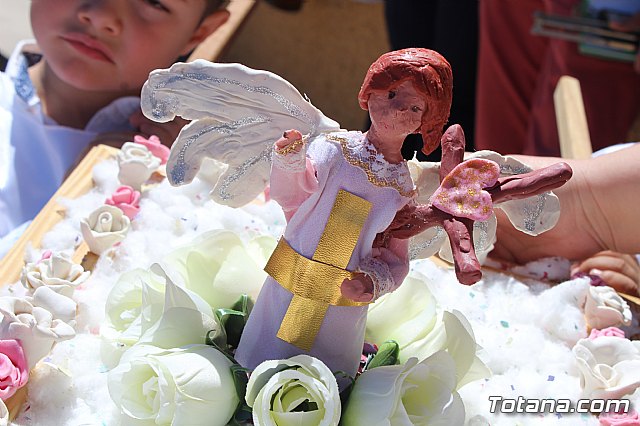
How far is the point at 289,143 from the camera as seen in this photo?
1.62 ft

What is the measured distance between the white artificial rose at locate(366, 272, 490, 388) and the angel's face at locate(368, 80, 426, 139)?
0.17 metres

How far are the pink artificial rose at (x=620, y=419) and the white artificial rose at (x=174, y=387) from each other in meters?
0.31

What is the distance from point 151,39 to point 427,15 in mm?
864

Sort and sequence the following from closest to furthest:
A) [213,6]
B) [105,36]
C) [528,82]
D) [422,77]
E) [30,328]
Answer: [422,77], [30,328], [105,36], [213,6], [528,82]

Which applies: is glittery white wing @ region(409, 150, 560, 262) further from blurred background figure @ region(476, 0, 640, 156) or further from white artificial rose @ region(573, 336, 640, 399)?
blurred background figure @ region(476, 0, 640, 156)

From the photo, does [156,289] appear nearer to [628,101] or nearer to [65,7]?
[65,7]

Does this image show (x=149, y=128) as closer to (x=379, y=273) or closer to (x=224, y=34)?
(x=224, y=34)

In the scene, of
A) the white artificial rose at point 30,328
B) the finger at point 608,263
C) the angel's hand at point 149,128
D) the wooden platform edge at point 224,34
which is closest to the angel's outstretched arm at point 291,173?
the white artificial rose at point 30,328

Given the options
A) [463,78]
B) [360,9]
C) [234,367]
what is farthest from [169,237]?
[360,9]

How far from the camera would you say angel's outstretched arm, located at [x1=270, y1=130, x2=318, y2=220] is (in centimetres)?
50

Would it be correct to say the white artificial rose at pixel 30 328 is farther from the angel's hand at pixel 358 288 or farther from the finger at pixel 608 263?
the finger at pixel 608 263

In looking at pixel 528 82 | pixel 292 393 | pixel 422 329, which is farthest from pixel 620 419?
pixel 528 82

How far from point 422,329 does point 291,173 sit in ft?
0.64

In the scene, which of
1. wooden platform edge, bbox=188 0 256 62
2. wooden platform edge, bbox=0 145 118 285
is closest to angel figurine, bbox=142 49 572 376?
wooden platform edge, bbox=0 145 118 285
